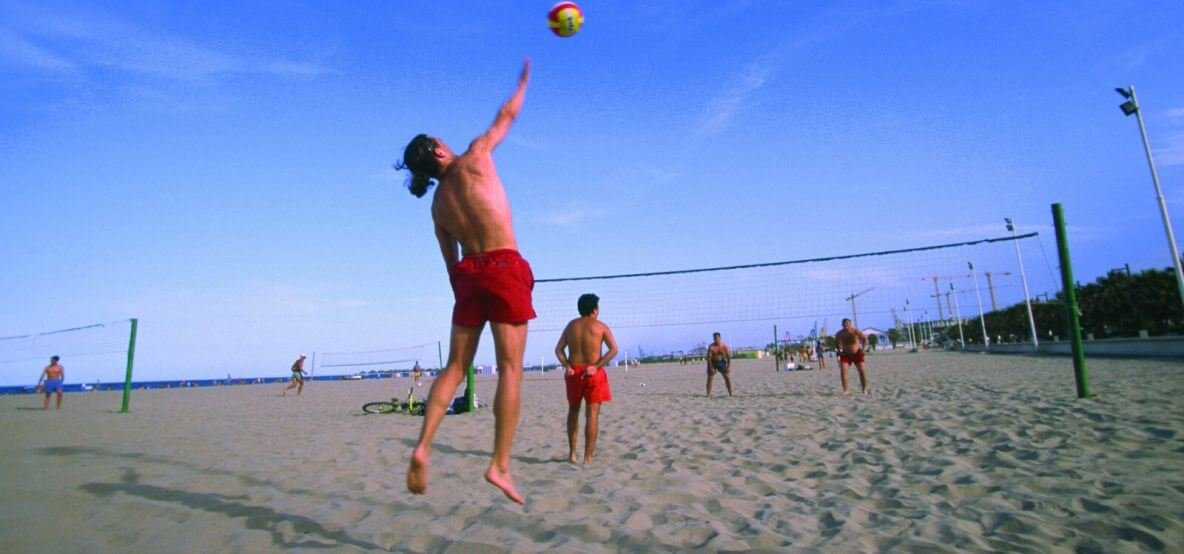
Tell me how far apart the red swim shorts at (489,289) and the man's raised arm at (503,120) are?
1.62 ft

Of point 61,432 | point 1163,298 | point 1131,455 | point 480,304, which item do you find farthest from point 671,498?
point 1163,298

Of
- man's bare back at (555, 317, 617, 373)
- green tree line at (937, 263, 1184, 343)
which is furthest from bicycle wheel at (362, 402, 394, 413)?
green tree line at (937, 263, 1184, 343)

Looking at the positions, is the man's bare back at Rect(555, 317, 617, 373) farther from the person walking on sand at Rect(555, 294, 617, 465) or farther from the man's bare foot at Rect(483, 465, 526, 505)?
the man's bare foot at Rect(483, 465, 526, 505)

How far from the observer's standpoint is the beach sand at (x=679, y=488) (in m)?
2.28

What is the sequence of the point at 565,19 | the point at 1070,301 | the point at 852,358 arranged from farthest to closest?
the point at 852,358
the point at 1070,301
the point at 565,19

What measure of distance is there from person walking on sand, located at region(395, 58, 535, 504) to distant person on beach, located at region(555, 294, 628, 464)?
224cm

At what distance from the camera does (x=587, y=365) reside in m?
4.74

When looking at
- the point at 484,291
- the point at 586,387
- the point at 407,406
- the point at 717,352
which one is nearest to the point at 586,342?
the point at 586,387

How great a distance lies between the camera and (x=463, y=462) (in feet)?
14.6

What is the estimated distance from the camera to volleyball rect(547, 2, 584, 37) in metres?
3.41

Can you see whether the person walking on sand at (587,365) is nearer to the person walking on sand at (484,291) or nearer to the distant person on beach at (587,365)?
the distant person on beach at (587,365)

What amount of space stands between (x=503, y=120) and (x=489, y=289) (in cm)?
78

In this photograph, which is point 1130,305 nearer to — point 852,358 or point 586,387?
point 852,358

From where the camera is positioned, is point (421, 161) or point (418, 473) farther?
point (421, 161)
